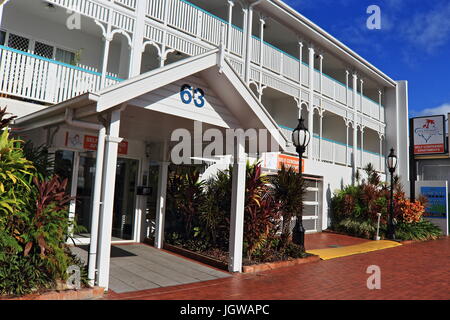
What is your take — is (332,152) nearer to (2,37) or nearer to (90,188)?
(90,188)

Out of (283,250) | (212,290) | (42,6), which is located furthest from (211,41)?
(212,290)

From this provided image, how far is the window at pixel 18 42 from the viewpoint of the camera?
9319 millimetres

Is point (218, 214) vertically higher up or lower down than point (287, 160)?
lower down

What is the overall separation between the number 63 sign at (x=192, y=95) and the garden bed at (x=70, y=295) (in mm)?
3133

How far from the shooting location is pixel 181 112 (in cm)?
A: 588

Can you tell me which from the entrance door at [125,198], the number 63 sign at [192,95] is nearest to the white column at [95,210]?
the number 63 sign at [192,95]

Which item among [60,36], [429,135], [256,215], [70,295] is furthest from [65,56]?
[429,135]

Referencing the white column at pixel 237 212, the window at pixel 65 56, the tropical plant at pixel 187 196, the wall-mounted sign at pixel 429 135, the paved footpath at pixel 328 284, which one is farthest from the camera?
the wall-mounted sign at pixel 429 135

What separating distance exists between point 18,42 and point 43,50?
0.61m

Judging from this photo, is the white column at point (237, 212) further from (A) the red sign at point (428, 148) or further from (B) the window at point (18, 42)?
(A) the red sign at point (428, 148)

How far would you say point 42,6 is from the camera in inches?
361
